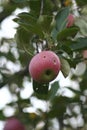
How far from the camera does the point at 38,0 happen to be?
1.70 meters

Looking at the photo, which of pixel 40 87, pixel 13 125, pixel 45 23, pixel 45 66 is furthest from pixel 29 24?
pixel 13 125

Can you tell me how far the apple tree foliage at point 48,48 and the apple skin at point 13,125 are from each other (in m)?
0.04

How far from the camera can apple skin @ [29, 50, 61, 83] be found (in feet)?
3.84

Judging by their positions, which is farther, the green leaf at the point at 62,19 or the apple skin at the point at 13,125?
the apple skin at the point at 13,125

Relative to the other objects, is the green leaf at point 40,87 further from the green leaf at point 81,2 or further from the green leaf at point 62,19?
the green leaf at point 81,2

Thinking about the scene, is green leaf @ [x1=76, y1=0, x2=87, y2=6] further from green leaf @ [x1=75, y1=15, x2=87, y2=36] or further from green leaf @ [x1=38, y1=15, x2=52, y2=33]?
green leaf @ [x1=38, y1=15, x2=52, y2=33]

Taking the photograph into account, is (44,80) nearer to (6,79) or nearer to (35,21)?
(35,21)

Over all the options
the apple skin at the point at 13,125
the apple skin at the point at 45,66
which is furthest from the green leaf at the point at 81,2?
the apple skin at the point at 13,125

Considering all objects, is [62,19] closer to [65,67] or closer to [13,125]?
[65,67]

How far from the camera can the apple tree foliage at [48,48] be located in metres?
1.29

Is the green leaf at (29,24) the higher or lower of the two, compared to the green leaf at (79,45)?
higher

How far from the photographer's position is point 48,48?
4.16 feet

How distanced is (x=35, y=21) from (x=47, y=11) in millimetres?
439

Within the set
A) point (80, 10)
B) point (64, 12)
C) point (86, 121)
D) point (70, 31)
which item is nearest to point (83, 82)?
point (86, 121)
